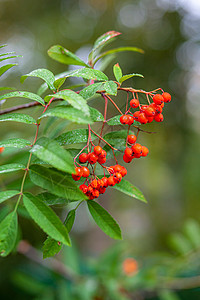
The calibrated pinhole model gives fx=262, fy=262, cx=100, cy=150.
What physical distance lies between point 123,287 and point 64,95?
139 centimetres

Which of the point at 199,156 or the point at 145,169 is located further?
the point at 145,169

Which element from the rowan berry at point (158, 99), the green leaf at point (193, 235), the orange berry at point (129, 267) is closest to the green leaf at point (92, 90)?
the rowan berry at point (158, 99)

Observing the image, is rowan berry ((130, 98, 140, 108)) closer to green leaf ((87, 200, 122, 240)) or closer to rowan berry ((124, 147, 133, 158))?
rowan berry ((124, 147, 133, 158))

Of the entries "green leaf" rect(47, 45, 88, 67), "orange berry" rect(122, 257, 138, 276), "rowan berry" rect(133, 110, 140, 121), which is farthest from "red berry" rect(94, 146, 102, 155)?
"orange berry" rect(122, 257, 138, 276)

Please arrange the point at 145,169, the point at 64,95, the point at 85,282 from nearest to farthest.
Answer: the point at 64,95
the point at 85,282
the point at 145,169

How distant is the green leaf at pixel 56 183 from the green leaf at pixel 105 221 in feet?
0.32

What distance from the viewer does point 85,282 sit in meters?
1.42

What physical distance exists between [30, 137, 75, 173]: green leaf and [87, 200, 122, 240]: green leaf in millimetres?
182

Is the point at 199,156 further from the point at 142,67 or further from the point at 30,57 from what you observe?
the point at 30,57

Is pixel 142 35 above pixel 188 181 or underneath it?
above

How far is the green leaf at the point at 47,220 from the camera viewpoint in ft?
1.46

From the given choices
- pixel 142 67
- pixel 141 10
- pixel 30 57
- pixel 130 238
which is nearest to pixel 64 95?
pixel 30 57

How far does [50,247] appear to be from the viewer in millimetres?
540

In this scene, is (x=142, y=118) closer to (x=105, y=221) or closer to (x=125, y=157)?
(x=125, y=157)
